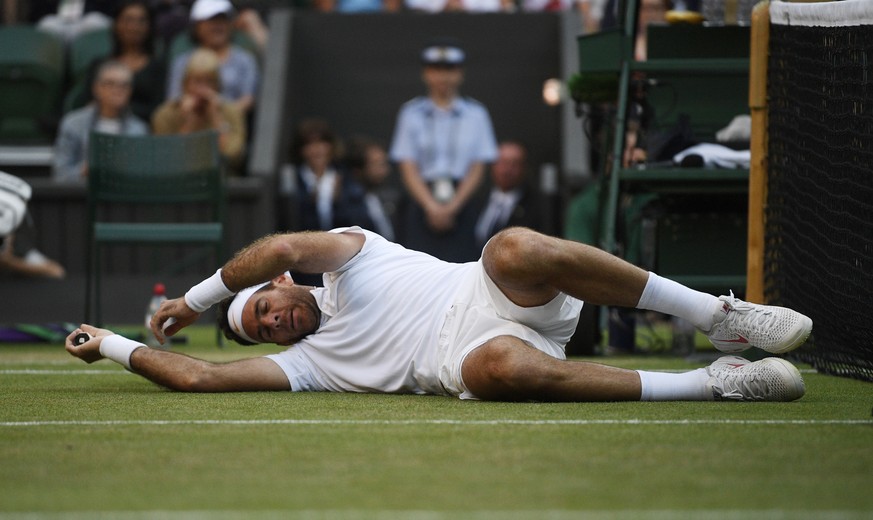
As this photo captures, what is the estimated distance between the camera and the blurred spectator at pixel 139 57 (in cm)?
1399

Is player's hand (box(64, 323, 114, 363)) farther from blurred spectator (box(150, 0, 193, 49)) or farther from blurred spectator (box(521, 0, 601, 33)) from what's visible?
blurred spectator (box(521, 0, 601, 33))

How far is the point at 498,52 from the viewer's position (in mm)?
14836

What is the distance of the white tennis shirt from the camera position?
5578 mm

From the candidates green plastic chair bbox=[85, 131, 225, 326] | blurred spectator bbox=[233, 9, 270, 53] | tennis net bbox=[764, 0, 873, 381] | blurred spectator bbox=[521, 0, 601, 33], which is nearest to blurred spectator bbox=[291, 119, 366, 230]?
blurred spectator bbox=[233, 9, 270, 53]

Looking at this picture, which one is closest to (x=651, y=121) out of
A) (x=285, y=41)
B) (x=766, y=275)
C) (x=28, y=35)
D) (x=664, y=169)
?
(x=664, y=169)

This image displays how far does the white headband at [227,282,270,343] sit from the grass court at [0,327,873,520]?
0.28 meters

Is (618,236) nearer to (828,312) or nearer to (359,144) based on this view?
(828,312)

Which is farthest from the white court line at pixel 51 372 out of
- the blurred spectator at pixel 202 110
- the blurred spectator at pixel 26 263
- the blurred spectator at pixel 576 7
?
the blurred spectator at pixel 576 7

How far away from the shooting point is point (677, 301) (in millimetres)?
5328

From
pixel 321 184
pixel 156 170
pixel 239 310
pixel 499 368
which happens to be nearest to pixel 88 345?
pixel 239 310

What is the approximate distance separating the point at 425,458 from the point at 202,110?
31.2ft

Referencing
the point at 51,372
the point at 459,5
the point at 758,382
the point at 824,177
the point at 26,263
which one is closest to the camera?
the point at 758,382

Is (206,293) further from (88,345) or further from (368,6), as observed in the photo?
(368,6)

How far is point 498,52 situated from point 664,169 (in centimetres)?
704
